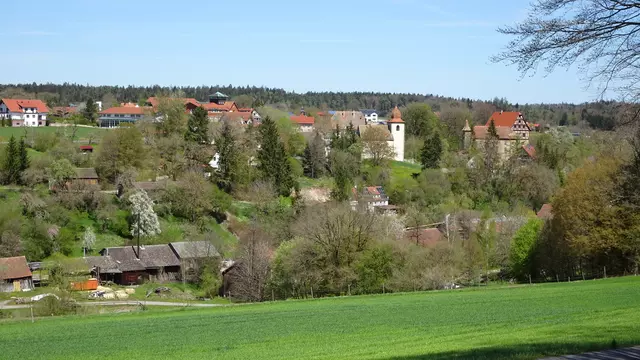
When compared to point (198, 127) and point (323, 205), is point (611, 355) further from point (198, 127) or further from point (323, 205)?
point (198, 127)

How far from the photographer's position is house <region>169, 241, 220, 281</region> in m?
53.5

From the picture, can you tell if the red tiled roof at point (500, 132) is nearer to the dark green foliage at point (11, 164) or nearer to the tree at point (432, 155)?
the tree at point (432, 155)

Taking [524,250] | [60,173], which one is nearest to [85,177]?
[60,173]

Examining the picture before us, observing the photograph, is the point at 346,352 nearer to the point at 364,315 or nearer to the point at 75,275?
the point at 364,315

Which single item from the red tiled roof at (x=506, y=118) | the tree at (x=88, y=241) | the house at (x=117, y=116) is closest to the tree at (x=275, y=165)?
the tree at (x=88, y=241)

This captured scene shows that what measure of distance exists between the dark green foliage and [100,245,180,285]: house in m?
14.7

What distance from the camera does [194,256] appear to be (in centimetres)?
5406

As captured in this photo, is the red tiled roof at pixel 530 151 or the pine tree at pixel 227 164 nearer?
the pine tree at pixel 227 164

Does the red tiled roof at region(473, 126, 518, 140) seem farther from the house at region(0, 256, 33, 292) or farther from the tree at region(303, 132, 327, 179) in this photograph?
the house at region(0, 256, 33, 292)

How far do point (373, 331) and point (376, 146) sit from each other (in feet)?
222

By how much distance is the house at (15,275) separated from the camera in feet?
156

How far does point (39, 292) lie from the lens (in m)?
46.3

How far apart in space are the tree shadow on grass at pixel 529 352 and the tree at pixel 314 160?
69.0 meters

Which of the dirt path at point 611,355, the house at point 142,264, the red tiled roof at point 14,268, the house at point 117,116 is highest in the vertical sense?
the house at point 117,116
